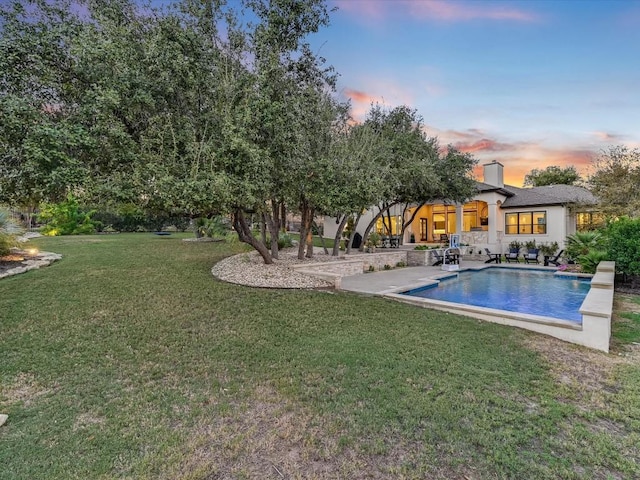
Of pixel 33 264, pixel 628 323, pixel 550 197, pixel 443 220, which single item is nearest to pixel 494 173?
pixel 550 197

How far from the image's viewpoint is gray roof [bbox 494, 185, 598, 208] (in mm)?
20469

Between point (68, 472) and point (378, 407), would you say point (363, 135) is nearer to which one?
point (378, 407)

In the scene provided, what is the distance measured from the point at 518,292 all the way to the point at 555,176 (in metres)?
37.0

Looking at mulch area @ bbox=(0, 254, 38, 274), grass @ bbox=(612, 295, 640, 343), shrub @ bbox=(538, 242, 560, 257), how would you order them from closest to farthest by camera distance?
grass @ bbox=(612, 295, 640, 343), mulch area @ bbox=(0, 254, 38, 274), shrub @ bbox=(538, 242, 560, 257)

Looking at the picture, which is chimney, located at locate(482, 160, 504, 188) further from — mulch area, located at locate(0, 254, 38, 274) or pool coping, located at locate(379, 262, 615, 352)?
mulch area, located at locate(0, 254, 38, 274)

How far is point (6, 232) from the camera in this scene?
11086mm

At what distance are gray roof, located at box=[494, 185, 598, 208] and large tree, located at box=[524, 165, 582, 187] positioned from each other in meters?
17.7

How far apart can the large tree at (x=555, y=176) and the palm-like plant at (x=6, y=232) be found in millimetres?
48302

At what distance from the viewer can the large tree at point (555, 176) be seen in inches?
1502

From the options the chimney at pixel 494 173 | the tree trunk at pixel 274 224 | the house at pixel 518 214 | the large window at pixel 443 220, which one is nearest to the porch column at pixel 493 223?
the house at pixel 518 214

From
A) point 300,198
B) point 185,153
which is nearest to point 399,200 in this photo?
point 300,198

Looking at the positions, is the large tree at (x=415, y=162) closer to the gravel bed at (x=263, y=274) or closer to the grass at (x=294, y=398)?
the gravel bed at (x=263, y=274)

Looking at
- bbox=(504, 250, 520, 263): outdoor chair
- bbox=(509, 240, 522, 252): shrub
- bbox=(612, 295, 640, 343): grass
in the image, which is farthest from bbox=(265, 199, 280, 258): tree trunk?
bbox=(509, 240, 522, 252): shrub

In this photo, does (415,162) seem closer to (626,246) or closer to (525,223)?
(626,246)
